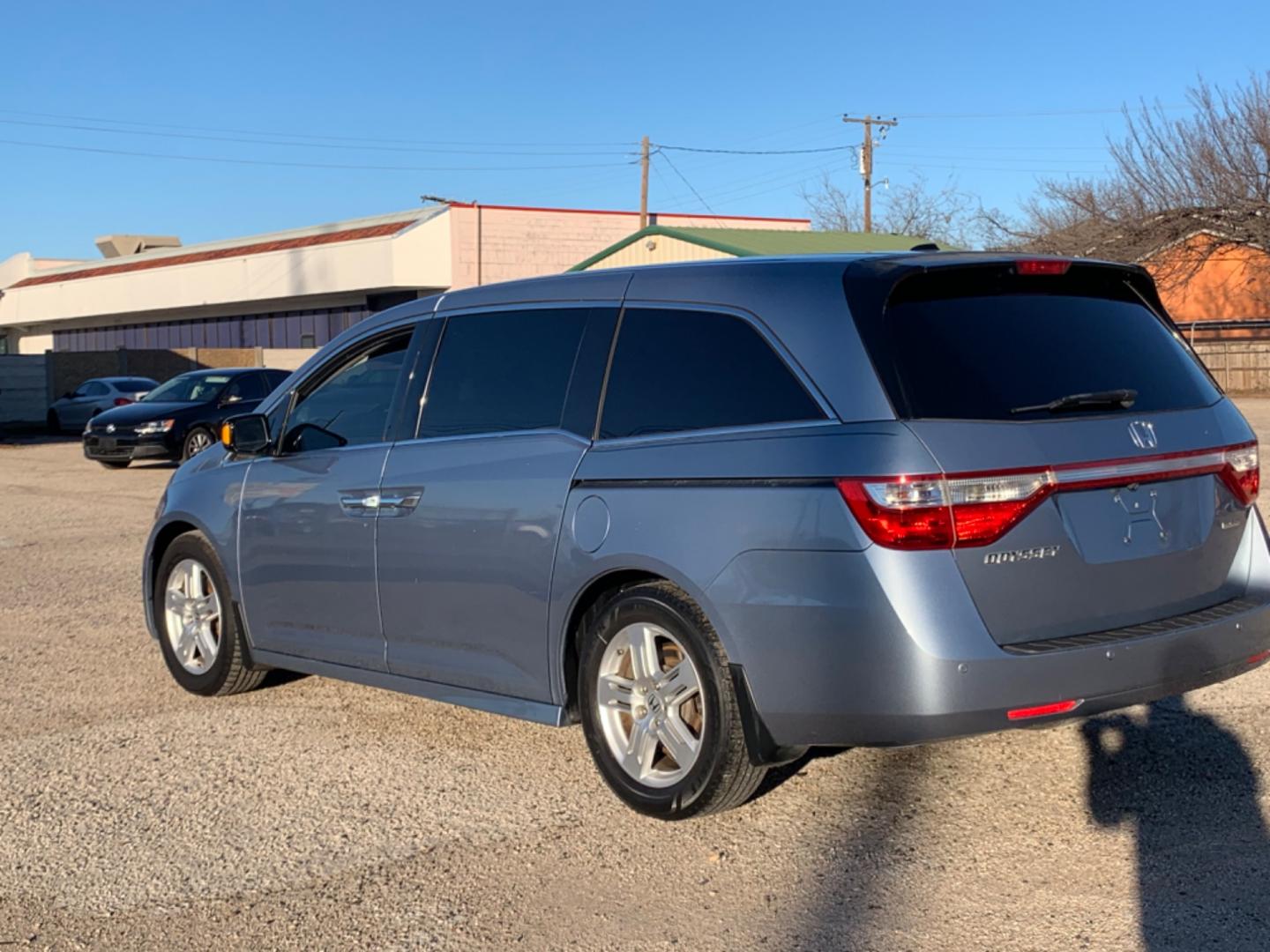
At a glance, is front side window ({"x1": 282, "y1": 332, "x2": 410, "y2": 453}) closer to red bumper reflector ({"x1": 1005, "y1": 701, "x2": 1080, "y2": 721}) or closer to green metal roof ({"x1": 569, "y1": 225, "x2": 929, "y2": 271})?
red bumper reflector ({"x1": 1005, "y1": 701, "x2": 1080, "y2": 721})

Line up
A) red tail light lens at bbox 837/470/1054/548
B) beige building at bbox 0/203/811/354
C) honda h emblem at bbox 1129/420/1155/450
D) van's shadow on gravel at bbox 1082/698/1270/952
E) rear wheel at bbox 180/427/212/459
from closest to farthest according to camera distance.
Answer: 1. van's shadow on gravel at bbox 1082/698/1270/952
2. red tail light lens at bbox 837/470/1054/548
3. honda h emblem at bbox 1129/420/1155/450
4. rear wheel at bbox 180/427/212/459
5. beige building at bbox 0/203/811/354

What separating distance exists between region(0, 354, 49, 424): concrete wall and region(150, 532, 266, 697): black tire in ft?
104

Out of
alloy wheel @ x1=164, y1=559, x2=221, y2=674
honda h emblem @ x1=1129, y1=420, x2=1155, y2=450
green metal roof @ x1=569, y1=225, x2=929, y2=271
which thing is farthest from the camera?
green metal roof @ x1=569, y1=225, x2=929, y2=271

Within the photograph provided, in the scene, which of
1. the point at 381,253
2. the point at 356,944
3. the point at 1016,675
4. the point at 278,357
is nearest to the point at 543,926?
the point at 356,944

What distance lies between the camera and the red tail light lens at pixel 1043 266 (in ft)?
15.8

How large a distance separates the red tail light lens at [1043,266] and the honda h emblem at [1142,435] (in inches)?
22.7

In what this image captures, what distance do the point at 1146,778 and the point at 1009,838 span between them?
33.2 inches

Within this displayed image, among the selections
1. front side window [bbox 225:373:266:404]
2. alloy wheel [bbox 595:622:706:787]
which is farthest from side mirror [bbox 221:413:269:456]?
front side window [bbox 225:373:266:404]

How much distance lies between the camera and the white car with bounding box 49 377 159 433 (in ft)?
103

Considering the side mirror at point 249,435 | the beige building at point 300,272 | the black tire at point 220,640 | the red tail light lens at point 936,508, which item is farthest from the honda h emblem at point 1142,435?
the beige building at point 300,272

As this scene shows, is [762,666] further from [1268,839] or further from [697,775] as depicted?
[1268,839]

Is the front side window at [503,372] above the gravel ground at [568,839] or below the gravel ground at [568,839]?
above

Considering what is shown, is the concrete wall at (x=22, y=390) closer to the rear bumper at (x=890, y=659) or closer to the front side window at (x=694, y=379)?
the front side window at (x=694, y=379)

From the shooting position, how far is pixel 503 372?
570 centimetres
